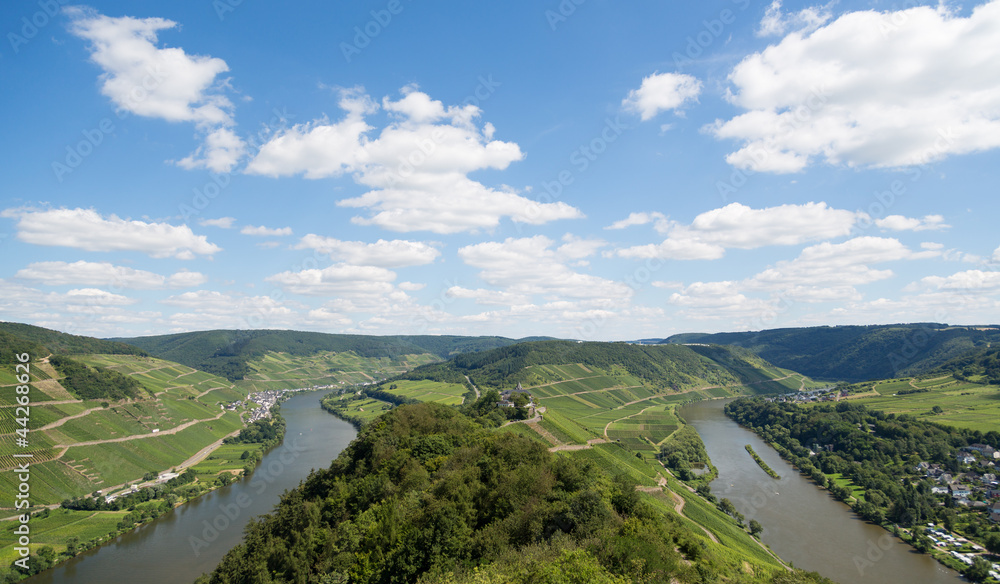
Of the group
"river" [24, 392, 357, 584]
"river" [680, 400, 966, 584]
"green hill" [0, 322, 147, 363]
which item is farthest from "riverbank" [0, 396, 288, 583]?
"river" [680, 400, 966, 584]

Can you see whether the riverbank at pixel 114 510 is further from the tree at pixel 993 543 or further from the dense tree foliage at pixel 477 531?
the tree at pixel 993 543

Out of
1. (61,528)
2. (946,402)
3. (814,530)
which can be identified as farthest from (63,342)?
(946,402)

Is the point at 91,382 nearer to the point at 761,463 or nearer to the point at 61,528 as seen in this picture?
the point at 61,528

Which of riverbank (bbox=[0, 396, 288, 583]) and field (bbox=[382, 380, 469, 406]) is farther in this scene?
field (bbox=[382, 380, 469, 406])

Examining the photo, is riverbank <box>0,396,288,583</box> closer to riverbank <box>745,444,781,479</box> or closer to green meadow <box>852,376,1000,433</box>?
riverbank <box>745,444,781,479</box>

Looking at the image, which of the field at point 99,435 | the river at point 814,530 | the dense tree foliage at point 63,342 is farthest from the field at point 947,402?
the dense tree foliage at point 63,342
